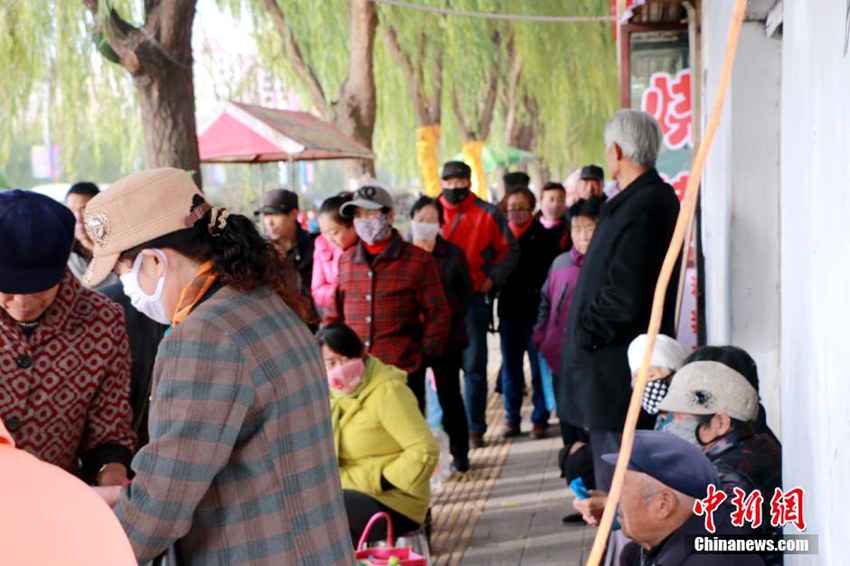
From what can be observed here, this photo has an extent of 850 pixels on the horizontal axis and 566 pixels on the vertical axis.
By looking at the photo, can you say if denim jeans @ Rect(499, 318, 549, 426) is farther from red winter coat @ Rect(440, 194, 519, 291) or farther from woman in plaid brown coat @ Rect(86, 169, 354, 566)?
woman in plaid brown coat @ Rect(86, 169, 354, 566)

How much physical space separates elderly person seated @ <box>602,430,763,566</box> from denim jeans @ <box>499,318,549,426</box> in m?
5.13

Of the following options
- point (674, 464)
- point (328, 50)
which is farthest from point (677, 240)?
point (328, 50)

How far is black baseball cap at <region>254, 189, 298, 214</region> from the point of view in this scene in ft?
24.3

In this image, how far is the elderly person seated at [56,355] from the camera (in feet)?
8.44

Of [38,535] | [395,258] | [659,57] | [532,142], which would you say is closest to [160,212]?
[38,535]

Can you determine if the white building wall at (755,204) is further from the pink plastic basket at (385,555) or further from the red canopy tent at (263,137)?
the red canopy tent at (263,137)

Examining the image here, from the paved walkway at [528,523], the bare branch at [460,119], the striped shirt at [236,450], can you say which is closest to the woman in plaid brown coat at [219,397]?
the striped shirt at [236,450]

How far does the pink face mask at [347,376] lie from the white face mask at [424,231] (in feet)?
7.80

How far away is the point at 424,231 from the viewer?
7016 millimetres

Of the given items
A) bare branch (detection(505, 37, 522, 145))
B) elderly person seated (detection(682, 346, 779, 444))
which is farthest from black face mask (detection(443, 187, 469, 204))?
bare branch (detection(505, 37, 522, 145))

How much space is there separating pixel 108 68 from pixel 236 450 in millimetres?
9304

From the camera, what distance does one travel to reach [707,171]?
7074mm

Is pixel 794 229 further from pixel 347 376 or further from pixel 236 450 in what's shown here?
pixel 347 376

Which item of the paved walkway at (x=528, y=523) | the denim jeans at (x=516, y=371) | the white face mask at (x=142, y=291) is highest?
the white face mask at (x=142, y=291)
